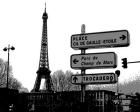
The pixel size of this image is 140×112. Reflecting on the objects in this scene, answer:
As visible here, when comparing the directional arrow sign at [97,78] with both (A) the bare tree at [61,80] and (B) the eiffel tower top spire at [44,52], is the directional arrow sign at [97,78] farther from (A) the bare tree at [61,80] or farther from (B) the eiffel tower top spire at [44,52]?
(A) the bare tree at [61,80]

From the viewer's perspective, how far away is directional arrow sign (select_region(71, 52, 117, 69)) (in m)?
9.04

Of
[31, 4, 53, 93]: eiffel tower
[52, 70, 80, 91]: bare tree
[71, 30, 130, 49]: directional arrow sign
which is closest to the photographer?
[71, 30, 130, 49]: directional arrow sign

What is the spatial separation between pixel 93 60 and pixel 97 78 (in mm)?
497

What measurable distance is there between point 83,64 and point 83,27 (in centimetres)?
106

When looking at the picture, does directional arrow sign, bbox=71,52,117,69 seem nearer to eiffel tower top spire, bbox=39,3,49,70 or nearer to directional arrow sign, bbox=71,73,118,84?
directional arrow sign, bbox=71,73,118,84

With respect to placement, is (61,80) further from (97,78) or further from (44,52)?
(97,78)

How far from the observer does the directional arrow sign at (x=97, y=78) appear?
9.02m

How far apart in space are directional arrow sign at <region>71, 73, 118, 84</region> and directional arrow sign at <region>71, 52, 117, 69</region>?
9.7 inches

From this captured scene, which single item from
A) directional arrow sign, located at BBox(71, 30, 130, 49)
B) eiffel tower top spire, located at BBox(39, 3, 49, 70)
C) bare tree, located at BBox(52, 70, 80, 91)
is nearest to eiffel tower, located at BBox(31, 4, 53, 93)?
eiffel tower top spire, located at BBox(39, 3, 49, 70)

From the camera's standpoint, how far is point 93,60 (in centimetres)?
920

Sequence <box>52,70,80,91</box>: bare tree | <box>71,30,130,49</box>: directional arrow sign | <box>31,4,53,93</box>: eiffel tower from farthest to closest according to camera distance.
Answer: <box>52,70,80,91</box>: bare tree → <box>31,4,53,93</box>: eiffel tower → <box>71,30,130,49</box>: directional arrow sign

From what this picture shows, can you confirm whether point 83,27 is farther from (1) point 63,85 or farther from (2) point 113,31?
(1) point 63,85

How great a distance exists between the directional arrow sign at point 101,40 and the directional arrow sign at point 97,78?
0.79 m

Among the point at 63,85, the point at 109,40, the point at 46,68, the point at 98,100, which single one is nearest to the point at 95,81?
the point at 109,40
